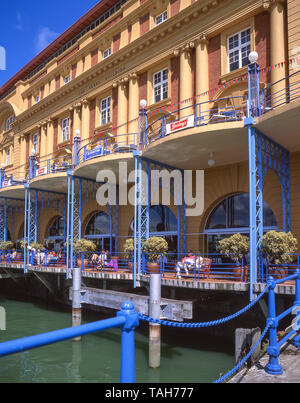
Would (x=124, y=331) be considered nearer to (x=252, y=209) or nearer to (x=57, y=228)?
(x=252, y=209)

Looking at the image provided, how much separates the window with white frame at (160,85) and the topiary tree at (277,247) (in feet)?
34.6

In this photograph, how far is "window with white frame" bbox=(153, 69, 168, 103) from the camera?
716 inches

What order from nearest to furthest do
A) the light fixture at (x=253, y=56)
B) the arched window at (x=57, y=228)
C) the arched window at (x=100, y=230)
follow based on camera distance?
the light fixture at (x=253, y=56) < the arched window at (x=100, y=230) < the arched window at (x=57, y=228)

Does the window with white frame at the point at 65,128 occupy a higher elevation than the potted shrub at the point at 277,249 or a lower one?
higher

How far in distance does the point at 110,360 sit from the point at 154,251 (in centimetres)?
384

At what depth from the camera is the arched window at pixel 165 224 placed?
17219 millimetres

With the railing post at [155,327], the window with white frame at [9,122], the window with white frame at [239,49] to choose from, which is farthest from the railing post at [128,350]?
the window with white frame at [9,122]

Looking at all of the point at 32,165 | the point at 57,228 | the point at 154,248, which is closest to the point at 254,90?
the point at 154,248

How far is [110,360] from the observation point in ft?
33.3

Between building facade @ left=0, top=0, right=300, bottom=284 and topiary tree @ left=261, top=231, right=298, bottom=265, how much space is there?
283 centimetres
